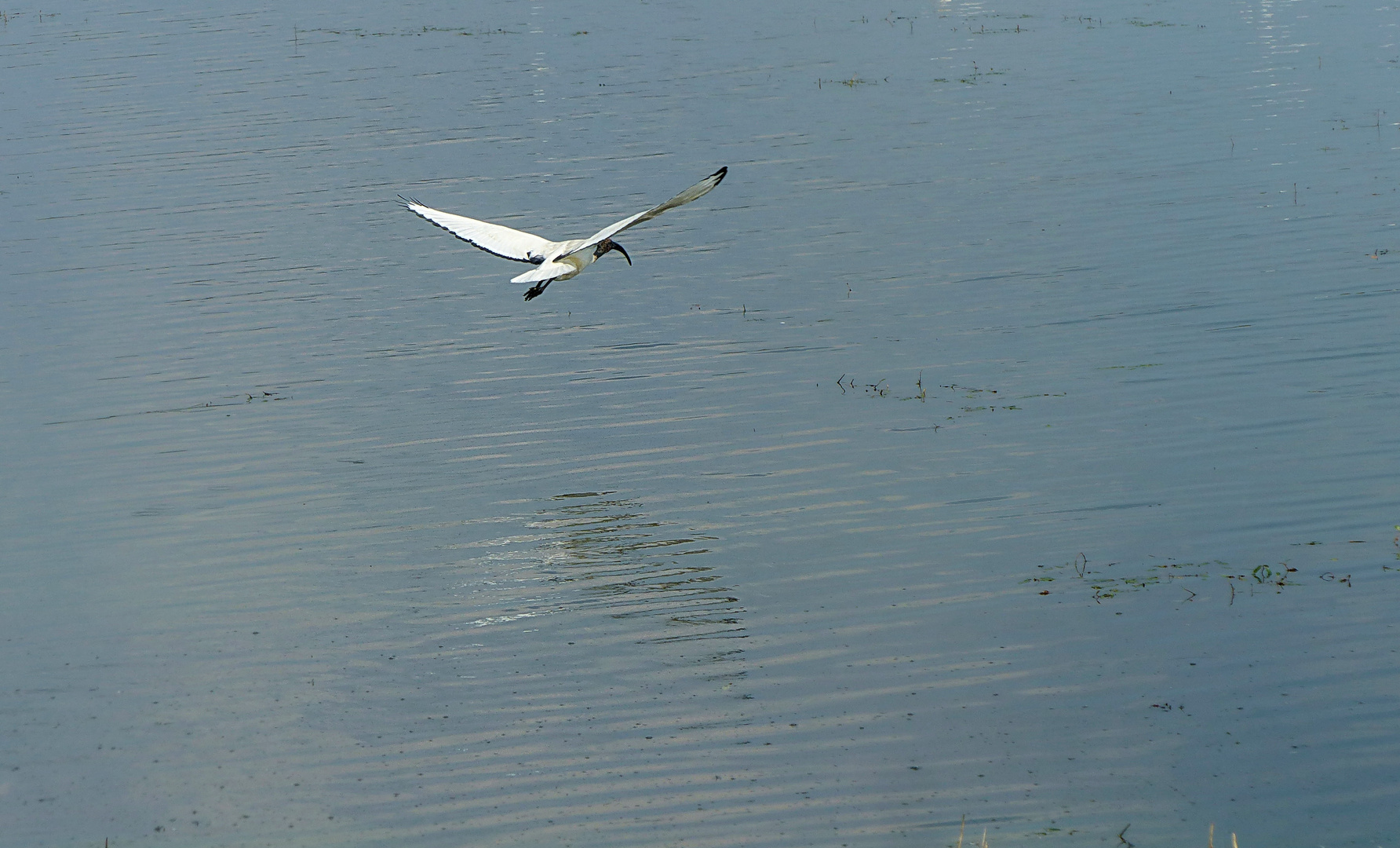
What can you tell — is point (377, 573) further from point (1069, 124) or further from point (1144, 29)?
point (1144, 29)

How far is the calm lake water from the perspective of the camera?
372 inches

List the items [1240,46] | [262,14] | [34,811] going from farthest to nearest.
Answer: [262,14] → [1240,46] → [34,811]

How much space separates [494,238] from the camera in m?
16.2

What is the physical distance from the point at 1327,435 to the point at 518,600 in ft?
27.6

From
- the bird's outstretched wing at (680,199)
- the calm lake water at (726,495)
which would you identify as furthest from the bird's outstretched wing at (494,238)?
the bird's outstretched wing at (680,199)

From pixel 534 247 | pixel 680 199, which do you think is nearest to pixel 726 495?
pixel 680 199

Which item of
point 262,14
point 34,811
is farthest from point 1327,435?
point 262,14

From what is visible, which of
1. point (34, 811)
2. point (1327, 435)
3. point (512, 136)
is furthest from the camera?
point (512, 136)

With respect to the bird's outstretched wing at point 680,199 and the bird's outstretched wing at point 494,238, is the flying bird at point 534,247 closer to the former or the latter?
the bird's outstretched wing at point 494,238

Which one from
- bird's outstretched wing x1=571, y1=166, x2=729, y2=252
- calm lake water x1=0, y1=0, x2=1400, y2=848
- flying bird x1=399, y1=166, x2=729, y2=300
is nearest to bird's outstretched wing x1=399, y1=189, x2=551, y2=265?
flying bird x1=399, y1=166, x2=729, y2=300

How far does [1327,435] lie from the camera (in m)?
14.7

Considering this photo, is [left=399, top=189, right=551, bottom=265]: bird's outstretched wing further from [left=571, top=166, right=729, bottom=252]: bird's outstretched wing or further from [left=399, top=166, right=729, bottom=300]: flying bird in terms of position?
[left=571, top=166, right=729, bottom=252]: bird's outstretched wing

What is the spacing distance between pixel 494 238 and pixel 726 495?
4.29 metres

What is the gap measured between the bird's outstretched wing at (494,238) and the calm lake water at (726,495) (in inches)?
76.8
